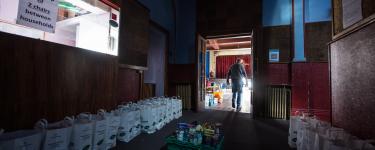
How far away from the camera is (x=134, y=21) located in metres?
2.89

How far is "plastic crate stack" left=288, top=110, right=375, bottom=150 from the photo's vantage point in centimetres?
116

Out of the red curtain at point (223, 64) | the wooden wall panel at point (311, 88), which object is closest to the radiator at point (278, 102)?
the wooden wall panel at point (311, 88)

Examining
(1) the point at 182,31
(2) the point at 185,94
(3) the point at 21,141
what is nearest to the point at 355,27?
(3) the point at 21,141

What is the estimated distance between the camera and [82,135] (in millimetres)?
1472

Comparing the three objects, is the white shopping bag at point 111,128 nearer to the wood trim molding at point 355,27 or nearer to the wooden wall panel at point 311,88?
the wood trim molding at point 355,27

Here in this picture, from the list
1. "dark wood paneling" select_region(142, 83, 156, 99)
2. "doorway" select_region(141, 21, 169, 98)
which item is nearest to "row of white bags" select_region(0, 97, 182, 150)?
"dark wood paneling" select_region(142, 83, 156, 99)

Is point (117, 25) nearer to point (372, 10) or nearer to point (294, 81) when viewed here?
point (372, 10)

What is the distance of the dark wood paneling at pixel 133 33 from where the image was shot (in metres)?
2.63

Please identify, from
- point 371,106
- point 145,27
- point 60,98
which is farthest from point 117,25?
point 371,106

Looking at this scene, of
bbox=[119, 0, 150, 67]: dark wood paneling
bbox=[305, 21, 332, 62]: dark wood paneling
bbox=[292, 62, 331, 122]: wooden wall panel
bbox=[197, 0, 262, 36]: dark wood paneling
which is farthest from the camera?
bbox=[197, 0, 262, 36]: dark wood paneling

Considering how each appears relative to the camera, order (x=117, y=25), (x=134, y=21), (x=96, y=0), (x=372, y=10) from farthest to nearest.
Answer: (x=134, y=21) < (x=117, y=25) < (x=96, y=0) < (x=372, y=10)

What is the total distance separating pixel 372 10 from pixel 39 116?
9.70 feet

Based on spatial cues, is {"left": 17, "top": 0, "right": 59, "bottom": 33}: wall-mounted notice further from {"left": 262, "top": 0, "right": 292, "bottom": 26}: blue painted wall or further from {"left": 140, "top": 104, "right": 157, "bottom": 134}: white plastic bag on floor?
{"left": 262, "top": 0, "right": 292, "bottom": 26}: blue painted wall

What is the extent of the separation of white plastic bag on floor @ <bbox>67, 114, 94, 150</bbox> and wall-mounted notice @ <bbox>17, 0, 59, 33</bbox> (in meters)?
0.98
